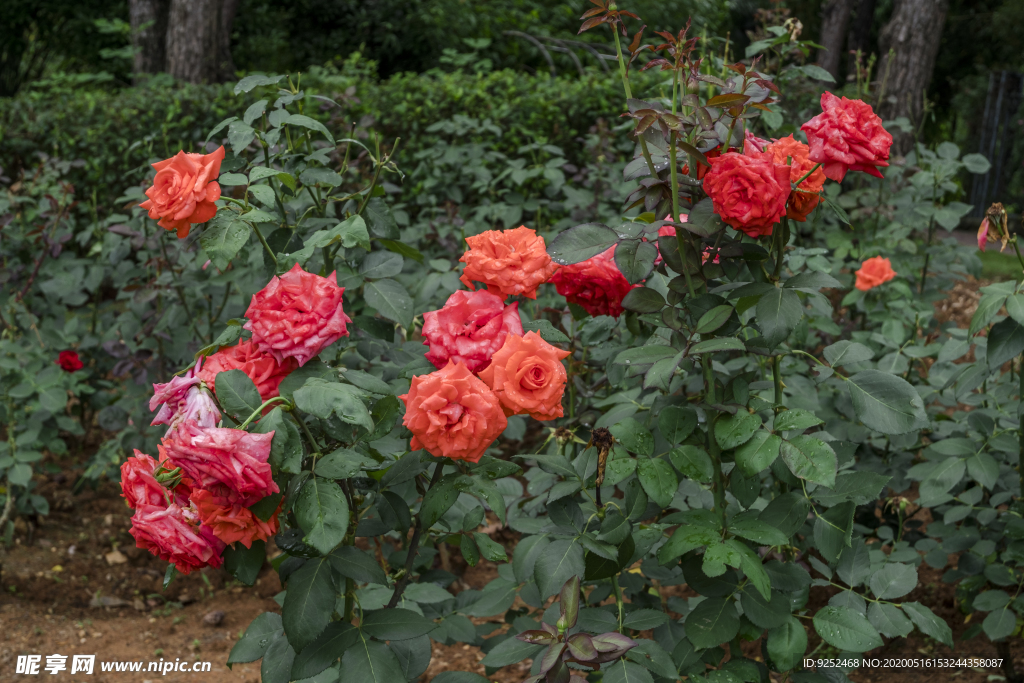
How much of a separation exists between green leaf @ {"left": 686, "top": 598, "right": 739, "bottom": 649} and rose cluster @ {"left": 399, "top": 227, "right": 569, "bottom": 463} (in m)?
0.54

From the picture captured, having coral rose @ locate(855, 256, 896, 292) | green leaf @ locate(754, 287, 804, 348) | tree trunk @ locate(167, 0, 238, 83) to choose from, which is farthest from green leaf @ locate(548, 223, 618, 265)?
tree trunk @ locate(167, 0, 238, 83)

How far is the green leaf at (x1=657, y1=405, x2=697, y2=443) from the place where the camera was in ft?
4.39

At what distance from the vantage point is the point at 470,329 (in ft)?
3.75

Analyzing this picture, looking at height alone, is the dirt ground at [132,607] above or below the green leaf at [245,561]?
below

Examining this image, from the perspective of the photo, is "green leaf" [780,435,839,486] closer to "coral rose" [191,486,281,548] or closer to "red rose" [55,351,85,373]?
"coral rose" [191,486,281,548]

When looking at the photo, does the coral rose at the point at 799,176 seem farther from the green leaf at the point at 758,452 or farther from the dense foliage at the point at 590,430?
the green leaf at the point at 758,452

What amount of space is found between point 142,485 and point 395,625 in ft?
1.53

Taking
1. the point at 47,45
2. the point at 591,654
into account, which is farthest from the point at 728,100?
the point at 47,45

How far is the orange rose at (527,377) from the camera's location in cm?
104

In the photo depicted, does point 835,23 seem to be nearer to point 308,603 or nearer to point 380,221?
point 380,221

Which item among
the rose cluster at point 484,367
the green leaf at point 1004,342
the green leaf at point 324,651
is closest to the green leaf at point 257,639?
the green leaf at point 324,651

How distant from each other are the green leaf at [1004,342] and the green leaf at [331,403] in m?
1.23

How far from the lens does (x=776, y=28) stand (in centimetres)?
242

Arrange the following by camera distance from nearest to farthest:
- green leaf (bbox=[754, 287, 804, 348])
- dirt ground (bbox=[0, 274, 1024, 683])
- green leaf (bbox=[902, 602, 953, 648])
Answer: green leaf (bbox=[754, 287, 804, 348]) → green leaf (bbox=[902, 602, 953, 648]) → dirt ground (bbox=[0, 274, 1024, 683])
